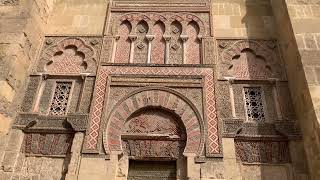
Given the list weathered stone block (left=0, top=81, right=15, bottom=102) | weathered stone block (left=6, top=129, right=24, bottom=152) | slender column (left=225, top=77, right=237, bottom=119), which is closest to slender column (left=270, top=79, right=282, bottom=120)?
slender column (left=225, top=77, right=237, bottom=119)

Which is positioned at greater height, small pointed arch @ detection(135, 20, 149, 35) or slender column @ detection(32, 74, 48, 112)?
small pointed arch @ detection(135, 20, 149, 35)

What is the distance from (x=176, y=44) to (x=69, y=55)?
1788mm

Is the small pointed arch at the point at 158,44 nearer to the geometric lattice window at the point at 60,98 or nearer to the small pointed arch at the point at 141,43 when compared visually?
the small pointed arch at the point at 141,43

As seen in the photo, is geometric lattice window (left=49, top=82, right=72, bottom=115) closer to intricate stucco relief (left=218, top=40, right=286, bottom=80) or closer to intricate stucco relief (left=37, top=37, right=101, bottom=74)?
intricate stucco relief (left=37, top=37, right=101, bottom=74)

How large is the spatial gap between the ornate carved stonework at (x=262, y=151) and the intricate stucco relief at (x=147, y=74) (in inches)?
15.0

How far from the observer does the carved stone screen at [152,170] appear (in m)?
4.49

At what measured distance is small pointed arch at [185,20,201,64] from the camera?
537cm

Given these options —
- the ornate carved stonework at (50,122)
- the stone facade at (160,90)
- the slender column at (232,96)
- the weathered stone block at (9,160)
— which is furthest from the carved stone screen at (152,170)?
the weathered stone block at (9,160)

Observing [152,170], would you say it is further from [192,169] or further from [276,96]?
[276,96]

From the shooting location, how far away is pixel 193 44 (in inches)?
219

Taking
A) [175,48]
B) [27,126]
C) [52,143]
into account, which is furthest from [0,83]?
[175,48]

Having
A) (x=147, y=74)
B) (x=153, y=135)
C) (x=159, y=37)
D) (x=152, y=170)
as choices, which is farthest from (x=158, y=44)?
(x=152, y=170)

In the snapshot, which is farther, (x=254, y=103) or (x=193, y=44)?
(x=193, y=44)

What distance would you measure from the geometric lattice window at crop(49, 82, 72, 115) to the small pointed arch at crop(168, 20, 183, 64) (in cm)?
168
